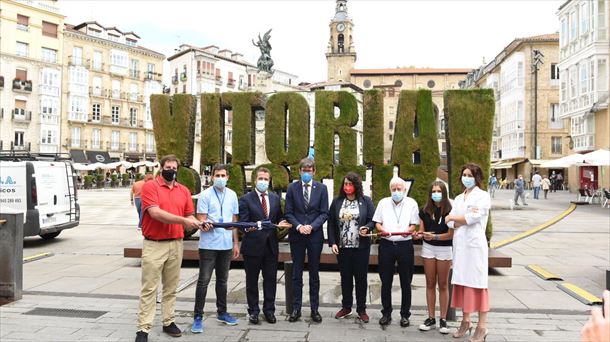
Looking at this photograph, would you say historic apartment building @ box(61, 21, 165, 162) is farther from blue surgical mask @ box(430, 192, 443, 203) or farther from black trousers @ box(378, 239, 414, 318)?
blue surgical mask @ box(430, 192, 443, 203)

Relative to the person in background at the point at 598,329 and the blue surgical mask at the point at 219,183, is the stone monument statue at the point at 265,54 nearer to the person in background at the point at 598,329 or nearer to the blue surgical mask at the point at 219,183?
the blue surgical mask at the point at 219,183

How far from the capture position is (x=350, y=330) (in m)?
5.50

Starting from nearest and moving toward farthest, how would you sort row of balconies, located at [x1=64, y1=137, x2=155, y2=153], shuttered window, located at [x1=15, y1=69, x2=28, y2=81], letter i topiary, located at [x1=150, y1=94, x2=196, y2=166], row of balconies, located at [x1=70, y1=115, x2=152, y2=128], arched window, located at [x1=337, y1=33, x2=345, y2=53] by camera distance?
letter i topiary, located at [x1=150, y1=94, x2=196, y2=166] < shuttered window, located at [x1=15, y1=69, x2=28, y2=81] < row of balconies, located at [x1=64, y1=137, x2=155, y2=153] < row of balconies, located at [x1=70, y1=115, x2=152, y2=128] < arched window, located at [x1=337, y1=33, x2=345, y2=53]

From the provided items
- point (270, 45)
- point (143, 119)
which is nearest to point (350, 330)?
point (270, 45)

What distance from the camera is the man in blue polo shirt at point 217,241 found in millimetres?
5656

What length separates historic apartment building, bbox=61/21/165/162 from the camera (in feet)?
172

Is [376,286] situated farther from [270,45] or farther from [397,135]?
[270,45]

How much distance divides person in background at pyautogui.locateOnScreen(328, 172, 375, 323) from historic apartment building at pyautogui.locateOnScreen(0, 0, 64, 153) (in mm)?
49002

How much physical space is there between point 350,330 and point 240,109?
599 cm

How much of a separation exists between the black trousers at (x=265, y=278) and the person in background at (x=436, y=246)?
1.88 m

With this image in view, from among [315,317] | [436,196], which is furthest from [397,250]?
[315,317]

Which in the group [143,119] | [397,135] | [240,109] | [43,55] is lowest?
[397,135]

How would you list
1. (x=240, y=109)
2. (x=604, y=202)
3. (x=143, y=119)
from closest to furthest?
(x=240, y=109)
(x=604, y=202)
(x=143, y=119)

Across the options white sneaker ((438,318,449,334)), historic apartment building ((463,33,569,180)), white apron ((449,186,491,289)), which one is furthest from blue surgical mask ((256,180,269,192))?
historic apartment building ((463,33,569,180))
